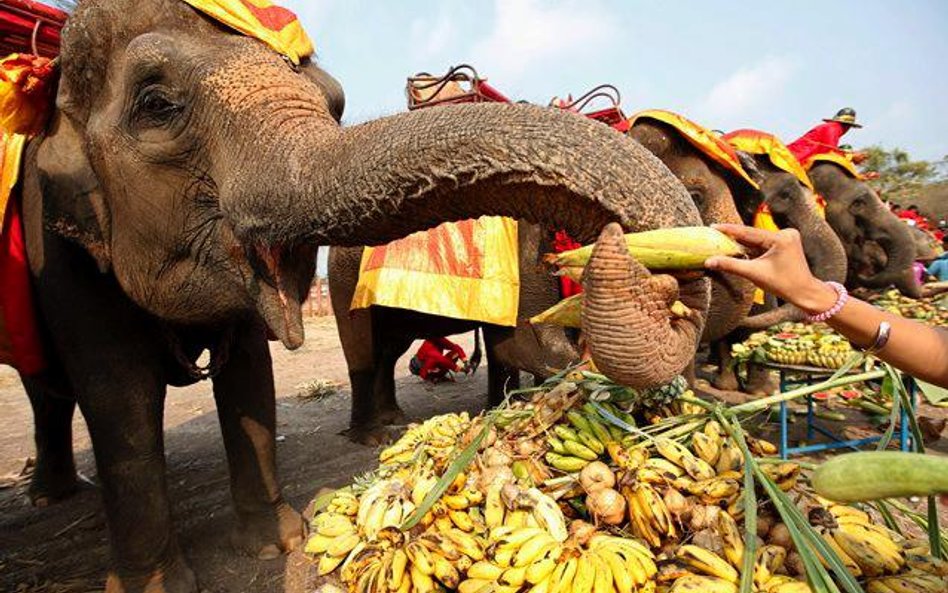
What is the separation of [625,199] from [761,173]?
16.5 feet

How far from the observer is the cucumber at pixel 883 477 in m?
0.81

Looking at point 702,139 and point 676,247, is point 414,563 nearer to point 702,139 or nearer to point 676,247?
point 676,247

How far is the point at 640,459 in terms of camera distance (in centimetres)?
177

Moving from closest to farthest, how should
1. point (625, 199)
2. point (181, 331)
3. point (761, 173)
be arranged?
1. point (625, 199)
2. point (181, 331)
3. point (761, 173)

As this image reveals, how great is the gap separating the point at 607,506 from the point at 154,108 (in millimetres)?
2153

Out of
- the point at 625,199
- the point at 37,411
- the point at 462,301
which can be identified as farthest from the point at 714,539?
the point at 37,411

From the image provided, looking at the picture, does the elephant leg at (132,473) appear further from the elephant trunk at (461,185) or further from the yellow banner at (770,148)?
the yellow banner at (770,148)

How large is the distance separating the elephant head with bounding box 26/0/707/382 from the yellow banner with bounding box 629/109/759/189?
120 inches

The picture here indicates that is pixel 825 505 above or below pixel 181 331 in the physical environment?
below

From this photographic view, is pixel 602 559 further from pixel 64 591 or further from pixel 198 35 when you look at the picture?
pixel 64 591

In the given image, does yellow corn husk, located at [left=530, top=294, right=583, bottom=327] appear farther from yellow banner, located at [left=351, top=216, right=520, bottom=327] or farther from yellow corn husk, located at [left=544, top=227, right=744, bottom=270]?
yellow banner, located at [left=351, top=216, right=520, bottom=327]

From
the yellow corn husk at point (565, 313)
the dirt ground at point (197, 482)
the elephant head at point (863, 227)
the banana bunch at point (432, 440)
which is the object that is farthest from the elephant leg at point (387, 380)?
the elephant head at point (863, 227)

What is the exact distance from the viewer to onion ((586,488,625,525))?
1661mm

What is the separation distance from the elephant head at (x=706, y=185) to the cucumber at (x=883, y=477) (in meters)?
Answer: 3.58
